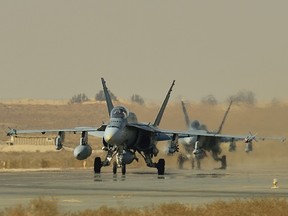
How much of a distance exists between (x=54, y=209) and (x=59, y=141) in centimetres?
4194

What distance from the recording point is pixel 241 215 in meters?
26.3

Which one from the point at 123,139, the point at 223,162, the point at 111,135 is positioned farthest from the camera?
the point at 223,162

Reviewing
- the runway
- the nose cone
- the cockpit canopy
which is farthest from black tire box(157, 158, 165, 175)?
the runway

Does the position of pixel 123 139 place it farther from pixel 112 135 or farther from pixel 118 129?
pixel 112 135

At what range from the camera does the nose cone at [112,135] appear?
2436 inches

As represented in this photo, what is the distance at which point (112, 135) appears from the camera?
61906 millimetres

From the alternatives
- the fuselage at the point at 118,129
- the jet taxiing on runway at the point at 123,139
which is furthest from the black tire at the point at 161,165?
the fuselage at the point at 118,129

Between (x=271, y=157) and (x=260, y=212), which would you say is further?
(x=271, y=157)

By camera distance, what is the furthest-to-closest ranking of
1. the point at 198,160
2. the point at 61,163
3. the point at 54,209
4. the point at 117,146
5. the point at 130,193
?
the point at 61,163, the point at 198,160, the point at 117,146, the point at 130,193, the point at 54,209

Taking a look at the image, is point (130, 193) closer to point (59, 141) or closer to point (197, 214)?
point (197, 214)

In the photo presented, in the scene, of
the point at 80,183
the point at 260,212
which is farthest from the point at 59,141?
the point at 260,212

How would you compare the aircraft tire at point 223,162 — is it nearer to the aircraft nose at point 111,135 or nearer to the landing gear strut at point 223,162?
the landing gear strut at point 223,162

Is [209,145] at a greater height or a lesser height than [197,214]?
Result: greater

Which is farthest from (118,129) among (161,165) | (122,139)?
(161,165)
